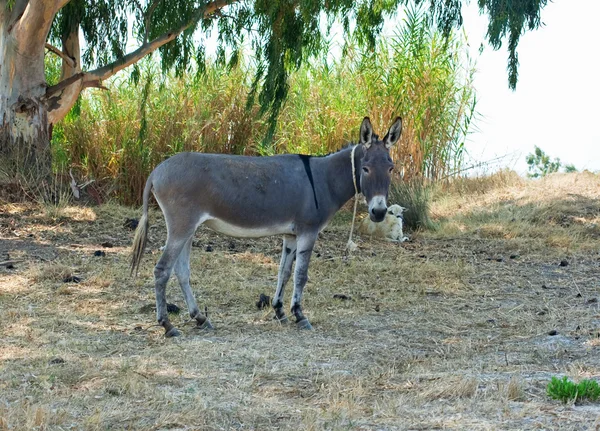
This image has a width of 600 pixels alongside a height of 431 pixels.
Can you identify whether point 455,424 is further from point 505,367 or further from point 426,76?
point 426,76

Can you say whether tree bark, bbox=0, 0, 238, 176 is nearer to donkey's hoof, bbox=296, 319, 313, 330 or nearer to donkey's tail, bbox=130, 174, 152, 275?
donkey's tail, bbox=130, 174, 152, 275

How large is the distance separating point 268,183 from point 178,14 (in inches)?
310

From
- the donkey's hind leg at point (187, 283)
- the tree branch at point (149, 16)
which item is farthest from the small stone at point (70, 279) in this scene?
the tree branch at point (149, 16)

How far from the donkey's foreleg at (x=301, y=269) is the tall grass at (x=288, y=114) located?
8.47 metres

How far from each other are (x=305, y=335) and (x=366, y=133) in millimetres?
1760

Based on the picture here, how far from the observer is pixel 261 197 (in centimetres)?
686

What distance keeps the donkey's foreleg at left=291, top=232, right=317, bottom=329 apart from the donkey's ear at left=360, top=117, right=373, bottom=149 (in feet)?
2.89

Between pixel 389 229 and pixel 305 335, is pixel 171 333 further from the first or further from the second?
pixel 389 229

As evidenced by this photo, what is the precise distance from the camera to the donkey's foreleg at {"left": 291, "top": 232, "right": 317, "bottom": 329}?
705cm

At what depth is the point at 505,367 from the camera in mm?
5750

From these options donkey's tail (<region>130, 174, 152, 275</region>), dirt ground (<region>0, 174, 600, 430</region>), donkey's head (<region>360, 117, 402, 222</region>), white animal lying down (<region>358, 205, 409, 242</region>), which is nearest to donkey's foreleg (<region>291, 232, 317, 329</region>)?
dirt ground (<region>0, 174, 600, 430</region>)

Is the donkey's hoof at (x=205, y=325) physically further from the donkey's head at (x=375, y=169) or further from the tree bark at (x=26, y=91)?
the tree bark at (x=26, y=91)

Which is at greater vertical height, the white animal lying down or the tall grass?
the tall grass

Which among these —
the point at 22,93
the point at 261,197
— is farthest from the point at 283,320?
the point at 22,93
